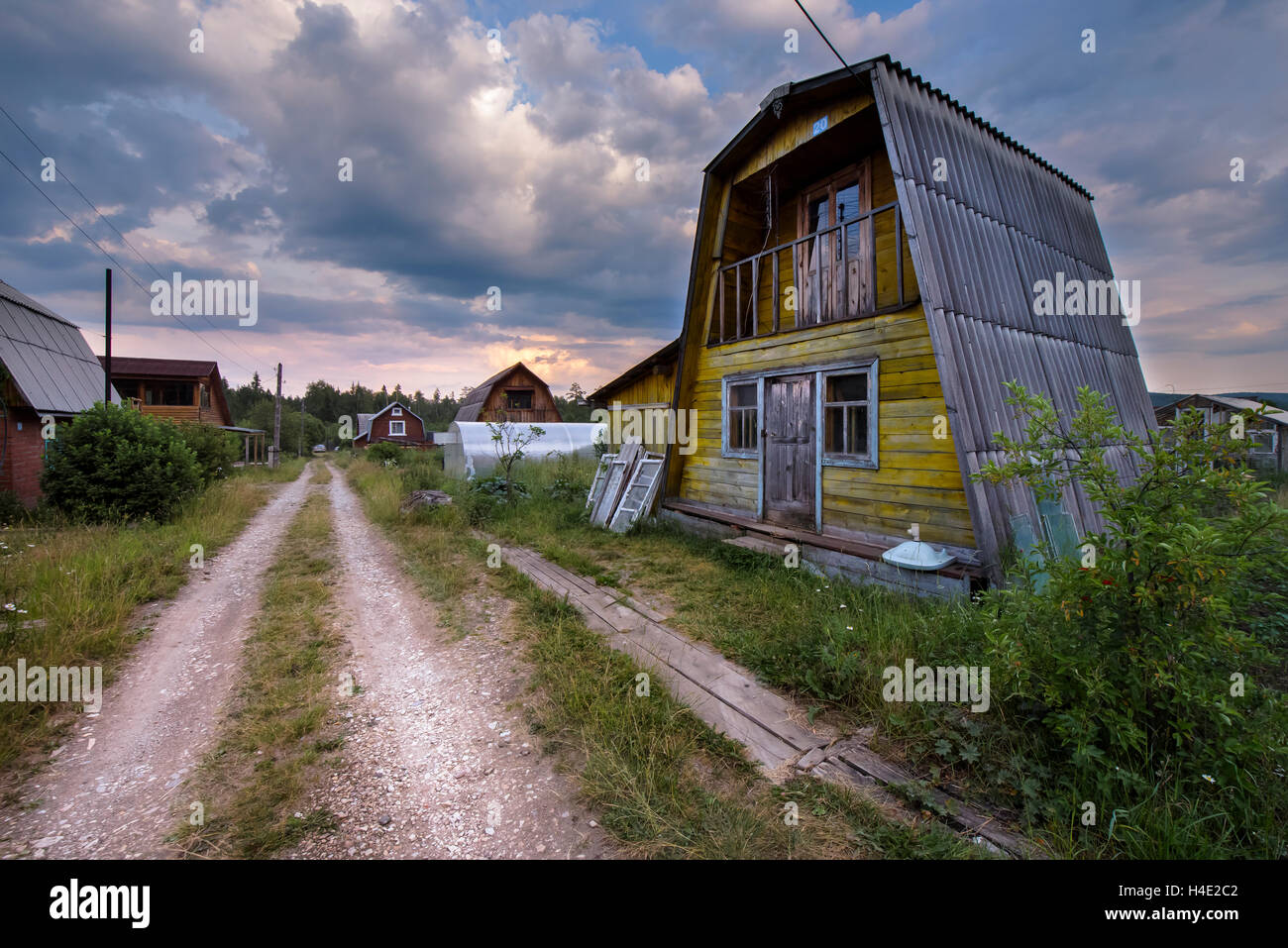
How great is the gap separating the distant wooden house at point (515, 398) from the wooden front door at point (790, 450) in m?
24.1

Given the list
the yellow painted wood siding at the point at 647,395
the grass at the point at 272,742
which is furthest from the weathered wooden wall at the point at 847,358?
the grass at the point at 272,742

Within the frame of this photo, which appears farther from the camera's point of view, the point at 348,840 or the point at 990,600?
the point at 990,600

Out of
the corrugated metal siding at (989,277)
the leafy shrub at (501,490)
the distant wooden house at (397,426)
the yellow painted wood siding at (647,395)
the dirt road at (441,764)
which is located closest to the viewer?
the dirt road at (441,764)

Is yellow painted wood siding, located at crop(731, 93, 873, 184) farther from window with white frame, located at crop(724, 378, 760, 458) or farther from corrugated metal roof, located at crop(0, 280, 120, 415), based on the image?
corrugated metal roof, located at crop(0, 280, 120, 415)

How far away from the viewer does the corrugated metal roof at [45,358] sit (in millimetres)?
11828

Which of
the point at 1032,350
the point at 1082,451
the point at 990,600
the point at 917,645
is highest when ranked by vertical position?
the point at 1032,350

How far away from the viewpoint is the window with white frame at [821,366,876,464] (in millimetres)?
6797

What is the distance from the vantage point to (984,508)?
206 inches

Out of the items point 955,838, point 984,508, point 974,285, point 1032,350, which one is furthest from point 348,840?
point 1032,350

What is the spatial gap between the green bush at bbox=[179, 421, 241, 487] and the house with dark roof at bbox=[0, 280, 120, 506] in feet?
7.67

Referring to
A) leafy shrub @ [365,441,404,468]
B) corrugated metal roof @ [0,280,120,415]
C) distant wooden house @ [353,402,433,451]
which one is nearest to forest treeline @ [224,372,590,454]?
distant wooden house @ [353,402,433,451]

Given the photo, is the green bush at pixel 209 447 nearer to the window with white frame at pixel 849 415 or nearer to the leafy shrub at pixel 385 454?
the leafy shrub at pixel 385 454

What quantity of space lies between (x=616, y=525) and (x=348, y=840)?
8.12 m
